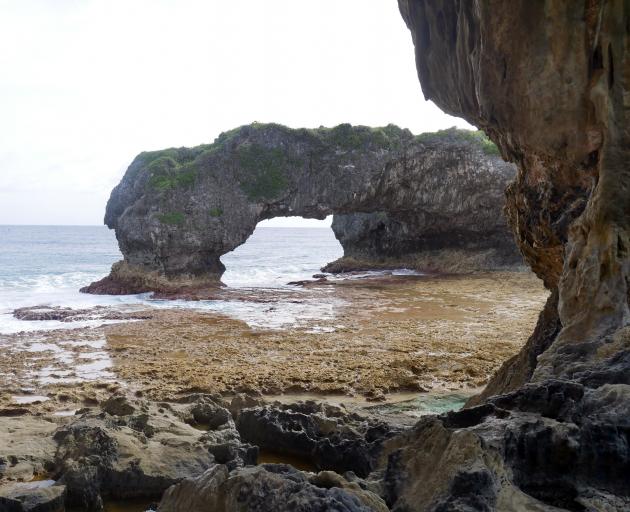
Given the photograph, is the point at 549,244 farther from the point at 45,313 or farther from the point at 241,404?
the point at 45,313

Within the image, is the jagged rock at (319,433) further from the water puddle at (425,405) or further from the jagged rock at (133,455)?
the water puddle at (425,405)

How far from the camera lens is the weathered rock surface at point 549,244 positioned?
124 inches

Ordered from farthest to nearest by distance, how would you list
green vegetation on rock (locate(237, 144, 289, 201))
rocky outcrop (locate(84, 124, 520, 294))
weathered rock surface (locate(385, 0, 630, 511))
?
green vegetation on rock (locate(237, 144, 289, 201)) < rocky outcrop (locate(84, 124, 520, 294)) < weathered rock surface (locate(385, 0, 630, 511))

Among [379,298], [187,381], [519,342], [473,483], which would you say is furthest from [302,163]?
[473,483]

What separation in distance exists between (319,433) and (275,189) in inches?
1055

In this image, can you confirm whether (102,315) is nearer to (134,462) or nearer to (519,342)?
(519,342)

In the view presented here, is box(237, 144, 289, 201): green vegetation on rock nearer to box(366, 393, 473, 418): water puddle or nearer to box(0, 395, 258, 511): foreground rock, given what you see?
box(366, 393, 473, 418): water puddle

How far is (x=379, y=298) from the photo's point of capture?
24062 mm

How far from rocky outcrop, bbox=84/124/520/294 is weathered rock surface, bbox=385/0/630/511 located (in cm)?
2353

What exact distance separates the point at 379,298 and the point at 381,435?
1843 cm

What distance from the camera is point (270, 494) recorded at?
315 centimetres

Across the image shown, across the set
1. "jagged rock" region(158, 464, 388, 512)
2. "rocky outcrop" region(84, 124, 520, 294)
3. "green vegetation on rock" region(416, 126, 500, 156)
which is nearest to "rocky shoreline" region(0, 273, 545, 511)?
"jagged rock" region(158, 464, 388, 512)

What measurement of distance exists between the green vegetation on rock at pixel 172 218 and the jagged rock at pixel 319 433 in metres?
24.3

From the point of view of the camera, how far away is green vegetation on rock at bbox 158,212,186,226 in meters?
30.4
